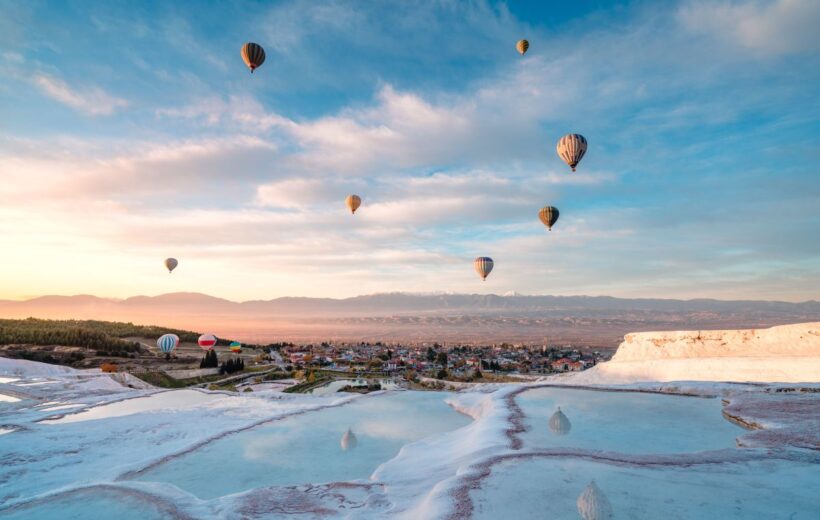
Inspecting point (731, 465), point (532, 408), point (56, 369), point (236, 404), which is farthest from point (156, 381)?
point (731, 465)

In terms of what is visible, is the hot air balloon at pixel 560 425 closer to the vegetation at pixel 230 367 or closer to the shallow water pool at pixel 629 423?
the shallow water pool at pixel 629 423

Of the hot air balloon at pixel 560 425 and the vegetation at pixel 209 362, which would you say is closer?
the hot air balloon at pixel 560 425

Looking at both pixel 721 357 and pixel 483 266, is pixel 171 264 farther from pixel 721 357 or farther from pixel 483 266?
pixel 721 357

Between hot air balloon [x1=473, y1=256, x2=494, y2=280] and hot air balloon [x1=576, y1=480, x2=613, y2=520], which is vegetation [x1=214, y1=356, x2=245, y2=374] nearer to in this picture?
hot air balloon [x1=473, y1=256, x2=494, y2=280]

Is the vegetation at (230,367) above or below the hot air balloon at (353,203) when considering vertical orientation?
below

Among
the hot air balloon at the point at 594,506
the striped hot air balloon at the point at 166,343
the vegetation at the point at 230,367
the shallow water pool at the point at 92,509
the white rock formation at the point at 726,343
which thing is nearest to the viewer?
the hot air balloon at the point at 594,506

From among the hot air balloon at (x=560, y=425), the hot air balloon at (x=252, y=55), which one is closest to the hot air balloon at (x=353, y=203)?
the hot air balloon at (x=252, y=55)

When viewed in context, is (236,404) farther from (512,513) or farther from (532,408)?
(512,513)
